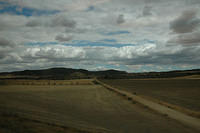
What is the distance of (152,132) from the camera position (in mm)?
9523

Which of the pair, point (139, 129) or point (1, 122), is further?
point (139, 129)

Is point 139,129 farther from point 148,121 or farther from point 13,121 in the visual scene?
point 13,121

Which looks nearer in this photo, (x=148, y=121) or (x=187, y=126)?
(x=187, y=126)

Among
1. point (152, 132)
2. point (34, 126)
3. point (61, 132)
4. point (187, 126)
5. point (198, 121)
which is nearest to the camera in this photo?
point (61, 132)

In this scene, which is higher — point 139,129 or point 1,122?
point 1,122

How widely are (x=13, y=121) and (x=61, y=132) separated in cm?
271

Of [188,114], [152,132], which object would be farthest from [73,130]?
[188,114]

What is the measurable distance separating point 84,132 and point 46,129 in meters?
1.62

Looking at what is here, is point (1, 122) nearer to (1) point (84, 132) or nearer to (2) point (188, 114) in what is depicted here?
(1) point (84, 132)

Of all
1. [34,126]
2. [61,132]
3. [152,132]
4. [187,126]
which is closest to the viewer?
[61,132]

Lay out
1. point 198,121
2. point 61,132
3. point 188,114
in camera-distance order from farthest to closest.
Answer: point 188,114, point 198,121, point 61,132

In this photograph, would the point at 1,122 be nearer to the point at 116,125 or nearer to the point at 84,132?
the point at 84,132

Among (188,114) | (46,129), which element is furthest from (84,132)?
(188,114)

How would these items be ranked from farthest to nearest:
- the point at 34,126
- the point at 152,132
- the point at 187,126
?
1. the point at 187,126
2. the point at 152,132
3. the point at 34,126
